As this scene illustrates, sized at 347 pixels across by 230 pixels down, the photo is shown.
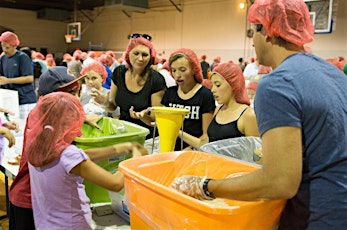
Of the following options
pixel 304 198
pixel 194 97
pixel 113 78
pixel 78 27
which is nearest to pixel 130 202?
pixel 304 198

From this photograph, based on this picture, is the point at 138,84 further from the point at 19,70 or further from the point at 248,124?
the point at 19,70

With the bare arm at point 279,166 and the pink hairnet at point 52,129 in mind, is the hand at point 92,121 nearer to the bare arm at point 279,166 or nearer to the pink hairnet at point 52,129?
the pink hairnet at point 52,129

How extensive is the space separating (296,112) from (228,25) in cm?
1113

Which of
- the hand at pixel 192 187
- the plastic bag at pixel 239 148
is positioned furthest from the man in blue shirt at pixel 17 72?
the hand at pixel 192 187

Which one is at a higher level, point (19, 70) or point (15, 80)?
point (19, 70)

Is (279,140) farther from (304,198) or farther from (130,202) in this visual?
(130,202)

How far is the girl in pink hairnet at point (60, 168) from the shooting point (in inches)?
50.6

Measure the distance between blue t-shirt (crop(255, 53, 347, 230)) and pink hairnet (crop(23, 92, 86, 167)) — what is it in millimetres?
784

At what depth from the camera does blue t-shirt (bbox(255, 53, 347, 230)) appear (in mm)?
811

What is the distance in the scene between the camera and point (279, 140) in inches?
31.1

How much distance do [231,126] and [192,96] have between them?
1.25 feet

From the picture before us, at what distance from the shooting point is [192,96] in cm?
212

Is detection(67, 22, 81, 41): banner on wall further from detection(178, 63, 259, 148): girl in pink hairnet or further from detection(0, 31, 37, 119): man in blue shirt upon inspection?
detection(178, 63, 259, 148): girl in pink hairnet

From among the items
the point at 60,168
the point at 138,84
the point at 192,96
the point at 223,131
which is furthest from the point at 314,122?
the point at 138,84
